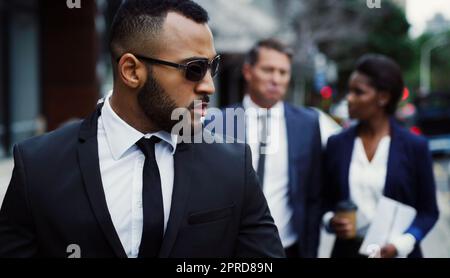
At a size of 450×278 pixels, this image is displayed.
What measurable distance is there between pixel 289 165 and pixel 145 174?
1.71 meters

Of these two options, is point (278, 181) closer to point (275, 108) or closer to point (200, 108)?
point (275, 108)

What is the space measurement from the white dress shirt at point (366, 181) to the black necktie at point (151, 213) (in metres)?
1.76

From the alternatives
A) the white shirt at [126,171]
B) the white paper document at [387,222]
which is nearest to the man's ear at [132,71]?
the white shirt at [126,171]

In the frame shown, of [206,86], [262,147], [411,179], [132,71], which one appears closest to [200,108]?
[206,86]

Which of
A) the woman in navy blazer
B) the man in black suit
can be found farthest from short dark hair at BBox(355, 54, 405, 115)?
the man in black suit

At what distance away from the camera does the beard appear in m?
2.08

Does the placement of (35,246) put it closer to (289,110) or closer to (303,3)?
(289,110)

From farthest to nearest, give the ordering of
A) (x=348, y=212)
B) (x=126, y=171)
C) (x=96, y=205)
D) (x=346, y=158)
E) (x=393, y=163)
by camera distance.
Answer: (x=346, y=158)
(x=393, y=163)
(x=348, y=212)
(x=126, y=171)
(x=96, y=205)

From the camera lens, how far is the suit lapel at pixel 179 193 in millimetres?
1946

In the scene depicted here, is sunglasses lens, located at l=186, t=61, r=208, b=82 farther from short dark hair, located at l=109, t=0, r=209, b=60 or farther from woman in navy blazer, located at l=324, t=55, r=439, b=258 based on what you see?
woman in navy blazer, located at l=324, t=55, r=439, b=258

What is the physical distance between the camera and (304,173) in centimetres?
361

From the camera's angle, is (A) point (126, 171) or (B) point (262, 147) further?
(B) point (262, 147)

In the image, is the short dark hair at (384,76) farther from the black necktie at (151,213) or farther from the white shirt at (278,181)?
the black necktie at (151,213)
